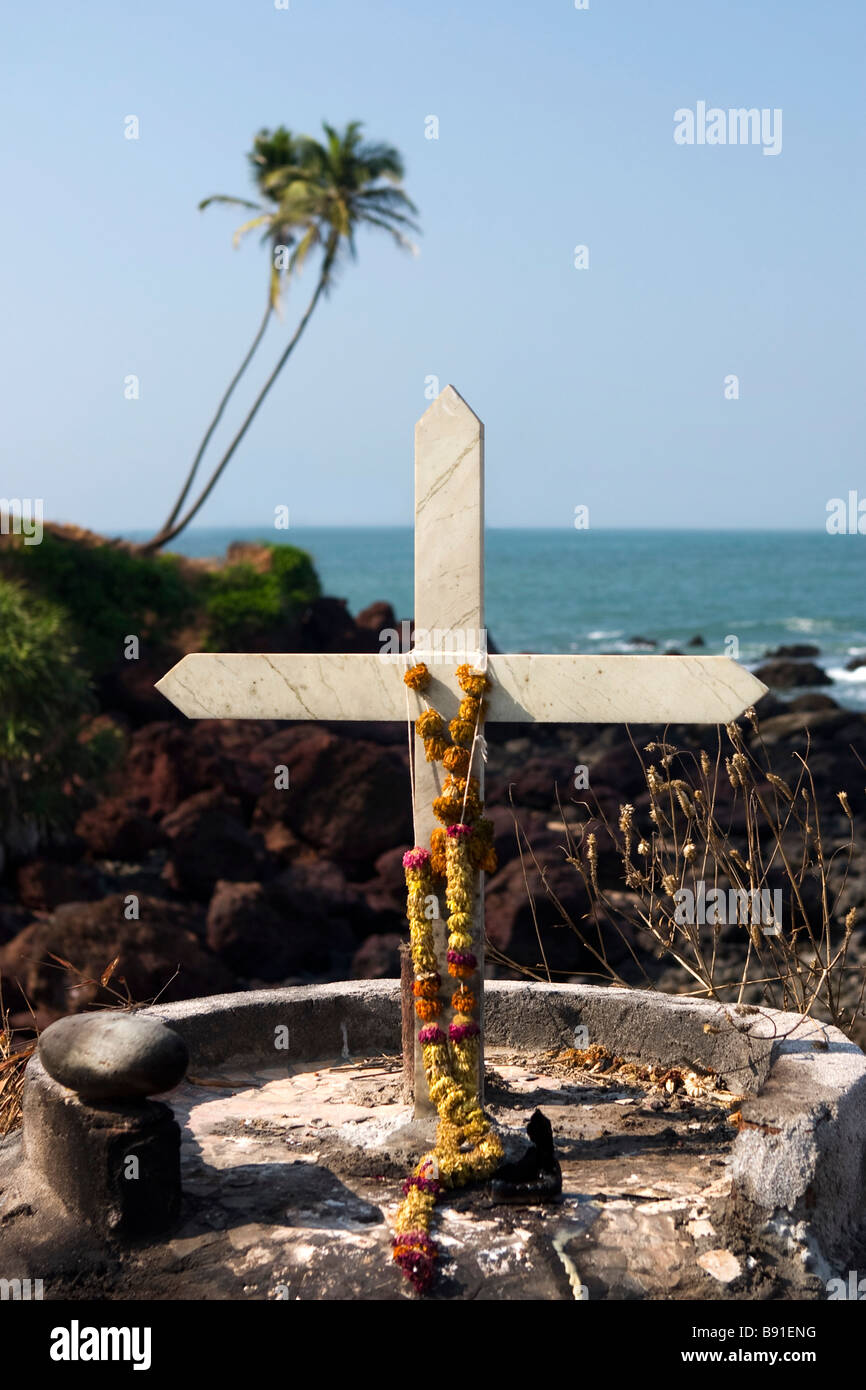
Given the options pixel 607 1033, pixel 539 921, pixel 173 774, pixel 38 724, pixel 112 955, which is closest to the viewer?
pixel 607 1033

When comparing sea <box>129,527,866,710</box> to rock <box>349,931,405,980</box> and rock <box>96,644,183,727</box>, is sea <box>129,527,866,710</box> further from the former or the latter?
rock <box>349,931,405,980</box>

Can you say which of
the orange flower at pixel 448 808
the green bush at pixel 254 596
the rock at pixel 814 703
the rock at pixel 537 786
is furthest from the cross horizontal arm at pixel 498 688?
the rock at pixel 814 703

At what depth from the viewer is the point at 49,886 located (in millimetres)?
12906

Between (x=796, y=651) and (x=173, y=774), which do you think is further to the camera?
(x=796, y=651)

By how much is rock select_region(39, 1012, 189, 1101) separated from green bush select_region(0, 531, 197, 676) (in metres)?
17.1

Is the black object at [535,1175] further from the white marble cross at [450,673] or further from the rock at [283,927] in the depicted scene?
the rock at [283,927]

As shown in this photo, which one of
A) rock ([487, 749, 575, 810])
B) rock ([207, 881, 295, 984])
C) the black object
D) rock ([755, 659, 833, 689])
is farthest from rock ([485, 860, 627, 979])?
rock ([755, 659, 833, 689])

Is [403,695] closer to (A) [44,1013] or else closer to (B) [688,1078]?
(B) [688,1078]

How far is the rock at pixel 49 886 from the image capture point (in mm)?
12859

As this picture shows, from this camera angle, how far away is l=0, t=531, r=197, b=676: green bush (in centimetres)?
2184

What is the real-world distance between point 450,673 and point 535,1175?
5.08 feet

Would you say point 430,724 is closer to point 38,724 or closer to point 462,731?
point 462,731

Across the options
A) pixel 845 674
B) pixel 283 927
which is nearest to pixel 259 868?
pixel 283 927
